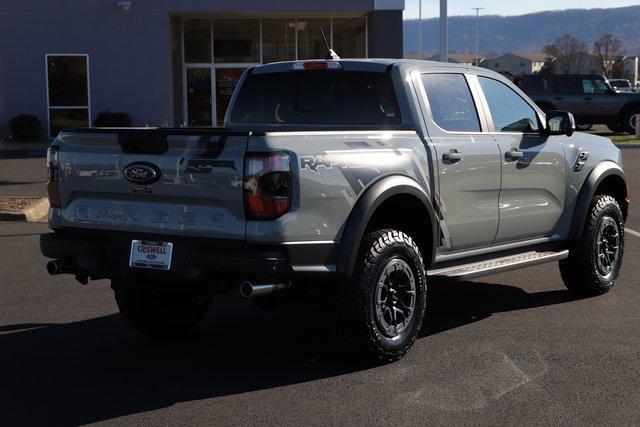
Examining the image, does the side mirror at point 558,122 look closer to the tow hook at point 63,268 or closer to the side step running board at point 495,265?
the side step running board at point 495,265

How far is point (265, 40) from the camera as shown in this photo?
104 feet

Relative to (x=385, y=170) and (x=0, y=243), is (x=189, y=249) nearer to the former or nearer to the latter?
(x=385, y=170)

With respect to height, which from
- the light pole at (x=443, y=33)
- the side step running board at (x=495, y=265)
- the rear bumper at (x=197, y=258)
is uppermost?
the light pole at (x=443, y=33)

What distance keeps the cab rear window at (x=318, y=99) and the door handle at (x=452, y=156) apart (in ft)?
1.32

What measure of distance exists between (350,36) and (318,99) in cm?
2592

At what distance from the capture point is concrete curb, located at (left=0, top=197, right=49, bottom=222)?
12.6m

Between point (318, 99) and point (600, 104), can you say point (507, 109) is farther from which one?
point (600, 104)

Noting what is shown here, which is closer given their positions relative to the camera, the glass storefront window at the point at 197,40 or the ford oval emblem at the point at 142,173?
the ford oval emblem at the point at 142,173

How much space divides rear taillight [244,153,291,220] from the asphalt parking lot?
3.40 ft

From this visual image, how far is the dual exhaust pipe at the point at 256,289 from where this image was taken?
5371 mm

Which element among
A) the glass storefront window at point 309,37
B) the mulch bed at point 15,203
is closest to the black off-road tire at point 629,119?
the glass storefront window at point 309,37

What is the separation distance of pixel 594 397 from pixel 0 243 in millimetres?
7556

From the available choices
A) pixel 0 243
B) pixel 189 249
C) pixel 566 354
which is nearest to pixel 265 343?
pixel 189 249

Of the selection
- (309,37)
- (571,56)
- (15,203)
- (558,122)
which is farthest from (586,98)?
(571,56)
